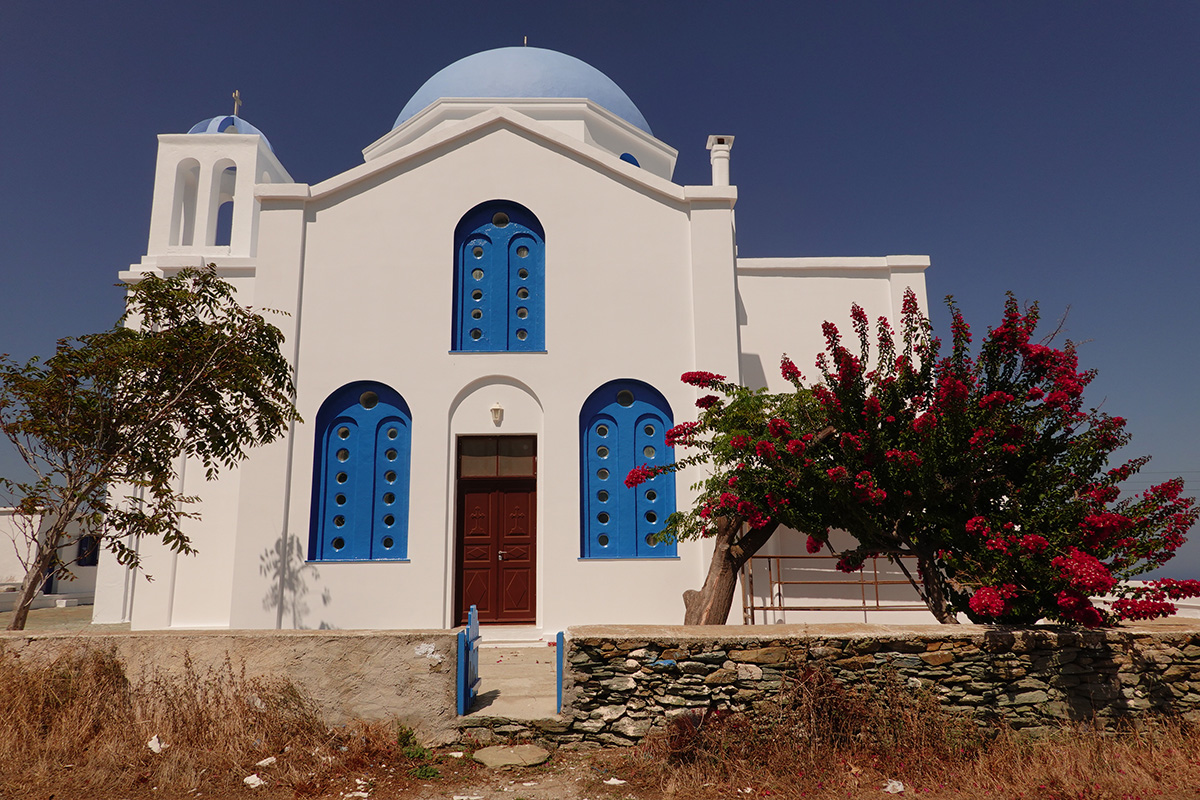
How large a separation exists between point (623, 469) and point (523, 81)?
927 cm

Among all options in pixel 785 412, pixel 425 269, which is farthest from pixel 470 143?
pixel 785 412

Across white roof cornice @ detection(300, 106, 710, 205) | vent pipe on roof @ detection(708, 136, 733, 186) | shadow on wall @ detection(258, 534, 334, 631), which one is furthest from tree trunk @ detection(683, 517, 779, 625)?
vent pipe on roof @ detection(708, 136, 733, 186)

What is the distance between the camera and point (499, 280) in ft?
38.8

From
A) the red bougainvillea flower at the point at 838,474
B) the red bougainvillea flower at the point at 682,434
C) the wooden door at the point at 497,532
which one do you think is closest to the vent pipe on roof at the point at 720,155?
the wooden door at the point at 497,532

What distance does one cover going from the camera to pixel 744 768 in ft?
19.1

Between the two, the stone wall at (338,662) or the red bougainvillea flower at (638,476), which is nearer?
the stone wall at (338,662)

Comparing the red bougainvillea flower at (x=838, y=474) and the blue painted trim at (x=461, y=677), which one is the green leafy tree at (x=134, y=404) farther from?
the red bougainvillea flower at (x=838, y=474)

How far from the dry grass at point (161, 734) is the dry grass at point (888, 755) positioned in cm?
229

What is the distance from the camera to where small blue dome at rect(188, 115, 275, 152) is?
A: 57.0 feet

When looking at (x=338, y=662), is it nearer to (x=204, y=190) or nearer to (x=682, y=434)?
(x=682, y=434)

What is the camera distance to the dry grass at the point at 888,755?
5.59 meters

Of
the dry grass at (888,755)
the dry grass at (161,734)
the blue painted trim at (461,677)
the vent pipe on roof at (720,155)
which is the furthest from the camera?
the vent pipe on roof at (720,155)

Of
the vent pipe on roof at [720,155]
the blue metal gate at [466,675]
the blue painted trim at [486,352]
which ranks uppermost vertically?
the vent pipe on roof at [720,155]

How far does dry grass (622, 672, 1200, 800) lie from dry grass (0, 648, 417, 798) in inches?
90.0
